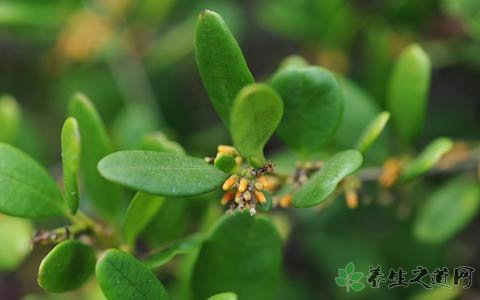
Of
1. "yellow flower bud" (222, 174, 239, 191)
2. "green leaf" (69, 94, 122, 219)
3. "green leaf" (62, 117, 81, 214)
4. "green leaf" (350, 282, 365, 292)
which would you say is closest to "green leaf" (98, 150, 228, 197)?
"yellow flower bud" (222, 174, 239, 191)

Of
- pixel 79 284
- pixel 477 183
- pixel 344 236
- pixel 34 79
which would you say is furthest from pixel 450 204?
pixel 34 79

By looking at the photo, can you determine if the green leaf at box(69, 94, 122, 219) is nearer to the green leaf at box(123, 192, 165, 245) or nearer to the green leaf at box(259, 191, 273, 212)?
the green leaf at box(123, 192, 165, 245)

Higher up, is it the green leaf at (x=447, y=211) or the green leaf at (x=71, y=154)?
the green leaf at (x=71, y=154)

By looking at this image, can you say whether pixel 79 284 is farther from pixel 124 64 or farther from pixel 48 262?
pixel 124 64

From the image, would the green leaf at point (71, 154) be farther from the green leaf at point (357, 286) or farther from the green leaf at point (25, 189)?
the green leaf at point (357, 286)

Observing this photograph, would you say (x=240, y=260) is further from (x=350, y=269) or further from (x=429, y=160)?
(x=350, y=269)

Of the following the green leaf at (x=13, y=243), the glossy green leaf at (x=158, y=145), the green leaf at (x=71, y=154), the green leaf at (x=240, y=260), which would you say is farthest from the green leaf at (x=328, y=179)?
the green leaf at (x=13, y=243)
